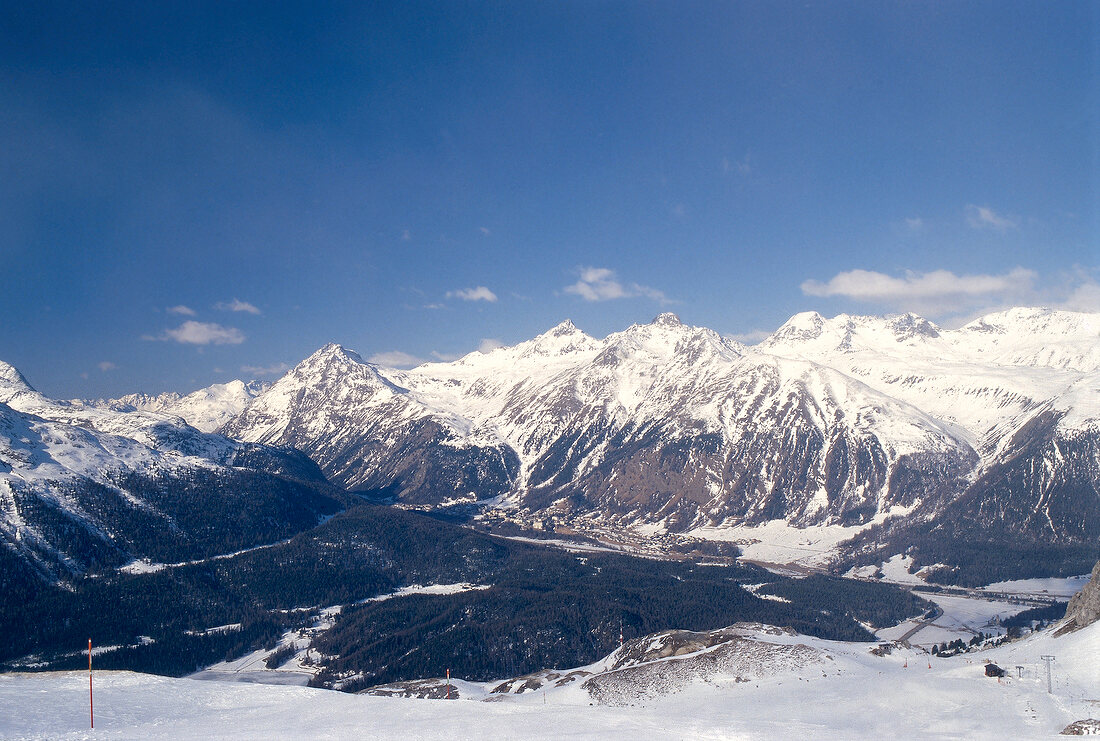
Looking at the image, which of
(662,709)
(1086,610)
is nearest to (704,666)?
(662,709)

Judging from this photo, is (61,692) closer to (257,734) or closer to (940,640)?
(257,734)

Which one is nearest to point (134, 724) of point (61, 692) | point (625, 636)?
point (61, 692)

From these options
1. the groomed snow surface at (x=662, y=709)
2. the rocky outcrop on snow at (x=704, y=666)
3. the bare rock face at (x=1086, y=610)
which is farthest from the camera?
the bare rock face at (x=1086, y=610)

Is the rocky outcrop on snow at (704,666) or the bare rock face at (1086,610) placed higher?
the bare rock face at (1086,610)

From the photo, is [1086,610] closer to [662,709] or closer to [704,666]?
[704,666]

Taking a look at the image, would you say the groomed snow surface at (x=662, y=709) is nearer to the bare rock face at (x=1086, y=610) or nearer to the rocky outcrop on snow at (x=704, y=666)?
the rocky outcrop on snow at (x=704, y=666)

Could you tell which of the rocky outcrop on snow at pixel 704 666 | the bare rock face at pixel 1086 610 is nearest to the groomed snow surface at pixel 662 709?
the rocky outcrop on snow at pixel 704 666

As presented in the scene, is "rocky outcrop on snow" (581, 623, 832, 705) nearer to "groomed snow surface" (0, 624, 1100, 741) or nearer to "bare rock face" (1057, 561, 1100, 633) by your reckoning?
"groomed snow surface" (0, 624, 1100, 741)
